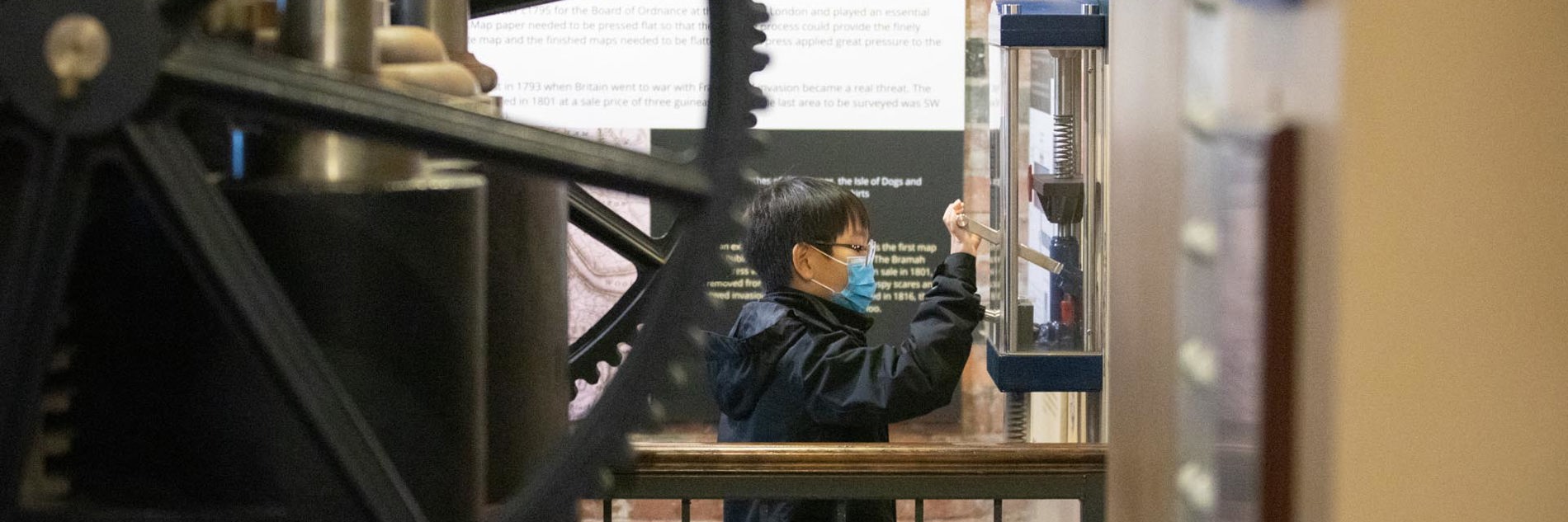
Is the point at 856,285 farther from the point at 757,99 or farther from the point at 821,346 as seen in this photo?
the point at 757,99

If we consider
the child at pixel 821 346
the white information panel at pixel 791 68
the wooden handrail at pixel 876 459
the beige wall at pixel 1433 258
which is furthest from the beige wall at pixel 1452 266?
the white information panel at pixel 791 68

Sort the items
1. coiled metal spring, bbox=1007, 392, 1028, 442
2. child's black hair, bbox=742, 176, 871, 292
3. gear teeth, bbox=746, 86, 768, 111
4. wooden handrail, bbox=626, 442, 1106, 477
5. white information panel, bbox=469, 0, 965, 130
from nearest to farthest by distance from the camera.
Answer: gear teeth, bbox=746, 86, 768, 111 → wooden handrail, bbox=626, 442, 1106, 477 → child's black hair, bbox=742, 176, 871, 292 → coiled metal spring, bbox=1007, 392, 1028, 442 → white information panel, bbox=469, 0, 965, 130

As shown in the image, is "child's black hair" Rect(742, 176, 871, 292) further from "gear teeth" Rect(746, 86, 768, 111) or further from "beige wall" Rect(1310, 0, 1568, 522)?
"beige wall" Rect(1310, 0, 1568, 522)

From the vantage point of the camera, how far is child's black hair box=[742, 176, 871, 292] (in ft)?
7.18

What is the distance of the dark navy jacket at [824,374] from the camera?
2.07m

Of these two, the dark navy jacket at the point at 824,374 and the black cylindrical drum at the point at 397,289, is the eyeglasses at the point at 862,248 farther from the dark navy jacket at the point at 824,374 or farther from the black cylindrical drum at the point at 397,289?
the black cylindrical drum at the point at 397,289

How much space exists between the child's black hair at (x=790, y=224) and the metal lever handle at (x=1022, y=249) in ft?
0.83

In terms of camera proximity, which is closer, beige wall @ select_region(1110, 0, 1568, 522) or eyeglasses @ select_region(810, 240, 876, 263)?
beige wall @ select_region(1110, 0, 1568, 522)

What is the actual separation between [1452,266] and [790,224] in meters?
1.64

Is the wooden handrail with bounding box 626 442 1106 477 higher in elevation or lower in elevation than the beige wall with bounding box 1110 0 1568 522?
lower

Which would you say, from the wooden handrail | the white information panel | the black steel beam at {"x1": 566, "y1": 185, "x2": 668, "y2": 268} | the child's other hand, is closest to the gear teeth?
the black steel beam at {"x1": 566, "y1": 185, "x2": 668, "y2": 268}

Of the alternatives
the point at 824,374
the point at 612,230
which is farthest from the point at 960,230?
the point at 612,230

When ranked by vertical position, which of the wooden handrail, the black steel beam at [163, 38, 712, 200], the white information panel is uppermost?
the white information panel

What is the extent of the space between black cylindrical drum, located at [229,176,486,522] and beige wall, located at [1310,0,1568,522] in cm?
29
